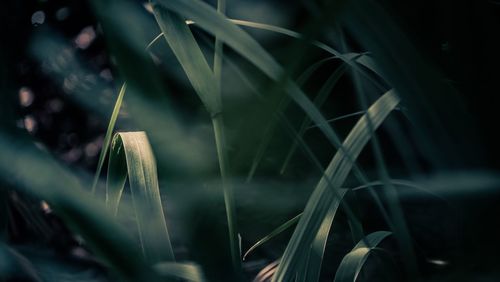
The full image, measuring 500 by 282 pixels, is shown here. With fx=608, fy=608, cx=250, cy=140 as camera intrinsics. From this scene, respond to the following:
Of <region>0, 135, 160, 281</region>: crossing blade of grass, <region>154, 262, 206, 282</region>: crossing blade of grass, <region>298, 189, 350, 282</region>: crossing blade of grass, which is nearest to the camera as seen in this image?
<region>0, 135, 160, 281</region>: crossing blade of grass

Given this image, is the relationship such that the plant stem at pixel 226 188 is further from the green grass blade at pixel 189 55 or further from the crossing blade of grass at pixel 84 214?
the crossing blade of grass at pixel 84 214

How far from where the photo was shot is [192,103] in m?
1.14

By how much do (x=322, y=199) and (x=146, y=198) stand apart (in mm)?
144

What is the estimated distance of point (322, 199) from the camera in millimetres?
501

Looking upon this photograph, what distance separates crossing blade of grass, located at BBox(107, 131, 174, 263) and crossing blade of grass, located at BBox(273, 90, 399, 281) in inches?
3.8

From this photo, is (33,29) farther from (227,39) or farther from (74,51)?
(227,39)

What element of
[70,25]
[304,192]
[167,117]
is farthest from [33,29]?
[167,117]

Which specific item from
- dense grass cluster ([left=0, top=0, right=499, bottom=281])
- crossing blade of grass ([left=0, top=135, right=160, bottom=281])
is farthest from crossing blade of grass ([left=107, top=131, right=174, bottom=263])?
crossing blade of grass ([left=0, top=135, right=160, bottom=281])

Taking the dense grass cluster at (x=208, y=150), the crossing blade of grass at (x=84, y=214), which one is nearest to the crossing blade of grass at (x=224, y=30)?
the dense grass cluster at (x=208, y=150)

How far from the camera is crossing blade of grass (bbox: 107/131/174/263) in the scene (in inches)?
16.8

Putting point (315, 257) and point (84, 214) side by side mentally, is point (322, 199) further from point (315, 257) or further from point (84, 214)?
point (84, 214)

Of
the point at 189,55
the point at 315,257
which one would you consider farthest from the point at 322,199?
the point at 189,55

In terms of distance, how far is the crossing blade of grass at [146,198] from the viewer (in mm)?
428

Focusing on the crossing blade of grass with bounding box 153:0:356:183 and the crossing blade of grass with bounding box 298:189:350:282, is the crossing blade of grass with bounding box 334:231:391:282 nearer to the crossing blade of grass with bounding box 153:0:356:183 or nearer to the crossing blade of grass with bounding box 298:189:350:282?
the crossing blade of grass with bounding box 298:189:350:282
